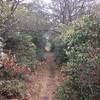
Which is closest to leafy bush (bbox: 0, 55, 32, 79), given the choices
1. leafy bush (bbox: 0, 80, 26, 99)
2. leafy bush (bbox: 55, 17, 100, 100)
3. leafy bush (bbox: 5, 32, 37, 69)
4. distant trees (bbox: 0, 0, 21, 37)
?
leafy bush (bbox: 0, 80, 26, 99)

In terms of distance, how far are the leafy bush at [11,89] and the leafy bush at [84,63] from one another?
1836mm

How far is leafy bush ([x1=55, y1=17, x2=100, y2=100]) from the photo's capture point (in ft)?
28.8

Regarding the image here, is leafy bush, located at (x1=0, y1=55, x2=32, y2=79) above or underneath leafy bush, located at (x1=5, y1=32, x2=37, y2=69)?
underneath

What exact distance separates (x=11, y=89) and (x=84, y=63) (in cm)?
342

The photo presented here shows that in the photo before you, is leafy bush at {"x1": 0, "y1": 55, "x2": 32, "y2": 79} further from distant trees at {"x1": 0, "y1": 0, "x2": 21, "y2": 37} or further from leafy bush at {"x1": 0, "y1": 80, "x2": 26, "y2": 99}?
distant trees at {"x1": 0, "y1": 0, "x2": 21, "y2": 37}

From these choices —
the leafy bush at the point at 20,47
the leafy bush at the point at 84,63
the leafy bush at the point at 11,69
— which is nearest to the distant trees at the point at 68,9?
the leafy bush at the point at 20,47

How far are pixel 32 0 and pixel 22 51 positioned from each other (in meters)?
10.6

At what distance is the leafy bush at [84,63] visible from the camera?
28.8 feet

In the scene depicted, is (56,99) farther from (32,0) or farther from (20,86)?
(32,0)

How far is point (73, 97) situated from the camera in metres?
9.45

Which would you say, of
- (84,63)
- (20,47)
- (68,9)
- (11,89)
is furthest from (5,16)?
(68,9)

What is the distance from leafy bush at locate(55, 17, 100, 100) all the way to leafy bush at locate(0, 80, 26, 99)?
1836 mm

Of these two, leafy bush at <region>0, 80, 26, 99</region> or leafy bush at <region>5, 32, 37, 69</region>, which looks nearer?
leafy bush at <region>0, 80, 26, 99</region>

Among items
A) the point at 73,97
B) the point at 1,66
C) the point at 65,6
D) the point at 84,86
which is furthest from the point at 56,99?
the point at 65,6
